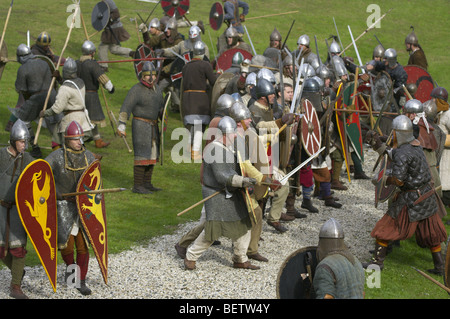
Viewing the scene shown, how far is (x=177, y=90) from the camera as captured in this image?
14.6 meters

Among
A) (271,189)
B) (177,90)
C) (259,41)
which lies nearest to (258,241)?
(271,189)

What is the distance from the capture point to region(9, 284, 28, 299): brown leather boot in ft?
22.7

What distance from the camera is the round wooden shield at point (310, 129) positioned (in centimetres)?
944

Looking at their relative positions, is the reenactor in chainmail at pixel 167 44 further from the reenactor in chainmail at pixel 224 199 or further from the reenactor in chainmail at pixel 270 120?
the reenactor in chainmail at pixel 224 199

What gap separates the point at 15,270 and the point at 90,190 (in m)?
1.01

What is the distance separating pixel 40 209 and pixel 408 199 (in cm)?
395

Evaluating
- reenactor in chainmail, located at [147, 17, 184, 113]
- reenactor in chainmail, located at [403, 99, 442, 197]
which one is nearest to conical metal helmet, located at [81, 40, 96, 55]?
reenactor in chainmail, located at [147, 17, 184, 113]

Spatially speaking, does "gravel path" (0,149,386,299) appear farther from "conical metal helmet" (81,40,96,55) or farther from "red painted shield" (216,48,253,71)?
"red painted shield" (216,48,253,71)

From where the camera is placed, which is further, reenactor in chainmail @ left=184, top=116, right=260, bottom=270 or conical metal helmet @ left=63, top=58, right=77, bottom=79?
conical metal helmet @ left=63, top=58, right=77, bottom=79

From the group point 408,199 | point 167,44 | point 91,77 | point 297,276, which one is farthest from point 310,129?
point 167,44

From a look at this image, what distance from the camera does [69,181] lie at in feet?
23.1

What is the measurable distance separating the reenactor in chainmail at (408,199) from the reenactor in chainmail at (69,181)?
10.4 feet

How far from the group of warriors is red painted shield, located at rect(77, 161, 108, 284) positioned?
0.12 m

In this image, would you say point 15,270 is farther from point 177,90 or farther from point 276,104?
point 177,90
